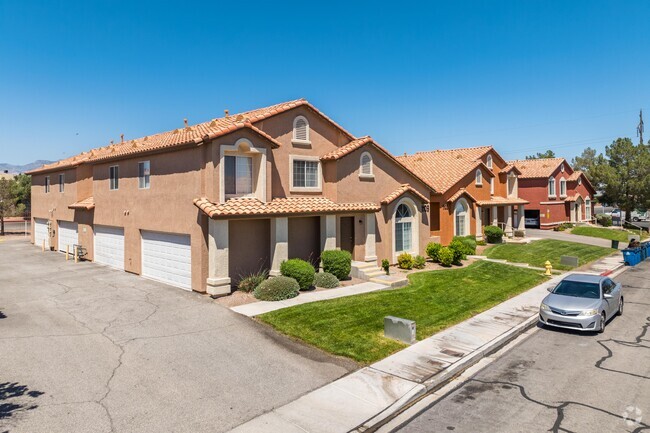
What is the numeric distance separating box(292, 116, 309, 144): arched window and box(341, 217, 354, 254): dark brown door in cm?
466

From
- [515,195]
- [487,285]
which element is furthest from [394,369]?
[515,195]

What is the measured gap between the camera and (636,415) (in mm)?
8102

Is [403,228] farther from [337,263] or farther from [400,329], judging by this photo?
[400,329]

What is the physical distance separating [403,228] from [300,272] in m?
9.51

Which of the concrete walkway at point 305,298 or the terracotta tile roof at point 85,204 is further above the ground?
the terracotta tile roof at point 85,204

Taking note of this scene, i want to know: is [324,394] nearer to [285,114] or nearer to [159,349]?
[159,349]

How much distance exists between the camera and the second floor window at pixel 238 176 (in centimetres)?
1756

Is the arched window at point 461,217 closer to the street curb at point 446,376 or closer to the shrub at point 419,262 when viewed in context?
the shrub at point 419,262

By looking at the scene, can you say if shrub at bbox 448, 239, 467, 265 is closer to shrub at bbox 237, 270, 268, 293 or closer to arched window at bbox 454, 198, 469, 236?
arched window at bbox 454, 198, 469, 236

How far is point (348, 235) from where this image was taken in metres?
22.2

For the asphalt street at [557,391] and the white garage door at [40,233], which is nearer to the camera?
the asphalt street at [557,391]

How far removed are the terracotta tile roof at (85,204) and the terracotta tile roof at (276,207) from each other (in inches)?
466

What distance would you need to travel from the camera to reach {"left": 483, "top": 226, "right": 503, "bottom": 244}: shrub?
107 ft

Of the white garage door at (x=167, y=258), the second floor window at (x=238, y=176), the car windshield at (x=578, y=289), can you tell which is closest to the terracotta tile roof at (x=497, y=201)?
the car windshield at (x=578, y=289)
